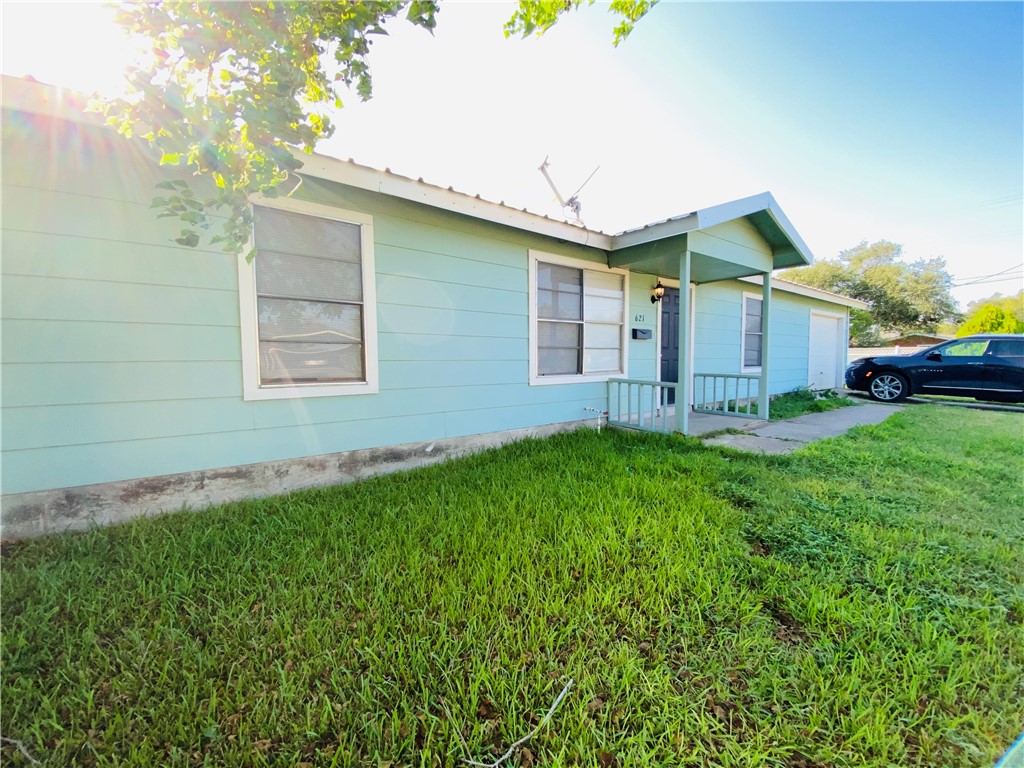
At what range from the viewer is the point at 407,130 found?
14.1 ft

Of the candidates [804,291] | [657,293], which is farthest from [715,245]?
[804,291]

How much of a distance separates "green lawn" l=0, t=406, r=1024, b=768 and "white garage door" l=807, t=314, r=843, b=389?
27.5 ft

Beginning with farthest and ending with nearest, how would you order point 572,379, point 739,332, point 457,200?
point 739,332
point 572,379
point 457,200

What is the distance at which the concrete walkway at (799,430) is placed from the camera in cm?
453

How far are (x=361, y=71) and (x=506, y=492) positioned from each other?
286cm

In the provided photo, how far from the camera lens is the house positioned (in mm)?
2395

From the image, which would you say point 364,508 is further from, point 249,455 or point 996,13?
point 996,13

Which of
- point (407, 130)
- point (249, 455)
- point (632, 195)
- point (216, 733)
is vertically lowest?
point (216, 733)

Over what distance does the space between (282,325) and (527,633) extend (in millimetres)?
2876

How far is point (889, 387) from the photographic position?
8.48m

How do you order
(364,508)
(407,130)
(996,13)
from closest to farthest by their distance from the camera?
(364,508) → (407,130) → (996,13)

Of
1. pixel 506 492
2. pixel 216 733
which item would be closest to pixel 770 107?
pixel 506 492

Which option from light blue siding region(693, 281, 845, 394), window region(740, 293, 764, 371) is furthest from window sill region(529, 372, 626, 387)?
window region(740, 293, 764, 371)

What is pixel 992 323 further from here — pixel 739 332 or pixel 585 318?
pixel 585 318
